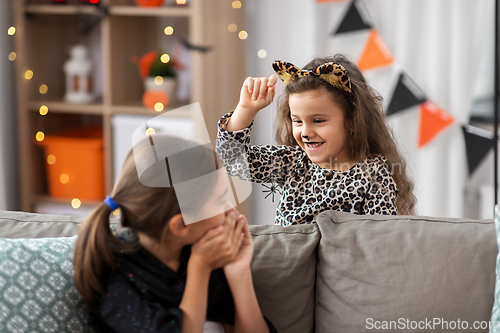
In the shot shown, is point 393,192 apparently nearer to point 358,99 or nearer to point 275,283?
point 358,99

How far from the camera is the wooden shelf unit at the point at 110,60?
225 centimetres

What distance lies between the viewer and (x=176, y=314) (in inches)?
33.8

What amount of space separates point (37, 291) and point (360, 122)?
0.80 meters

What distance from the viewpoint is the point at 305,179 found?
1294 millimetres

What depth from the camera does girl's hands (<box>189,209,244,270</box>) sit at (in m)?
0.90

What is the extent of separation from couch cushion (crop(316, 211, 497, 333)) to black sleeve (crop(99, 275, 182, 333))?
37 centimetres

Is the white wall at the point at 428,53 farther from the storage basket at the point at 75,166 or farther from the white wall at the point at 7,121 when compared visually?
the white wall at the point at 7,121

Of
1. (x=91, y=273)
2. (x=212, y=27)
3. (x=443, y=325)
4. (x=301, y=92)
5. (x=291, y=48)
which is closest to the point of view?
(x=91, y=273)

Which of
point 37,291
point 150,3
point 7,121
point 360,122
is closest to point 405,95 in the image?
point 360,122

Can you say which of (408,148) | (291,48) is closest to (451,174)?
(408,148)

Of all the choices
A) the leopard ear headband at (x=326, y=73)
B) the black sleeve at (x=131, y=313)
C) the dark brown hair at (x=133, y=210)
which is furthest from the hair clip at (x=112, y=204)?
the leopard ear headband at (x=326, y=73)

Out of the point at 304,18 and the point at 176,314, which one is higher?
the point at 304,18

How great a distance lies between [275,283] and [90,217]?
412mm

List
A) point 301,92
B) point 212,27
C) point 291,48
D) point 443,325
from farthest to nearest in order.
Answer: point 291,48, point 212,27, point 301,92, point 443,325
